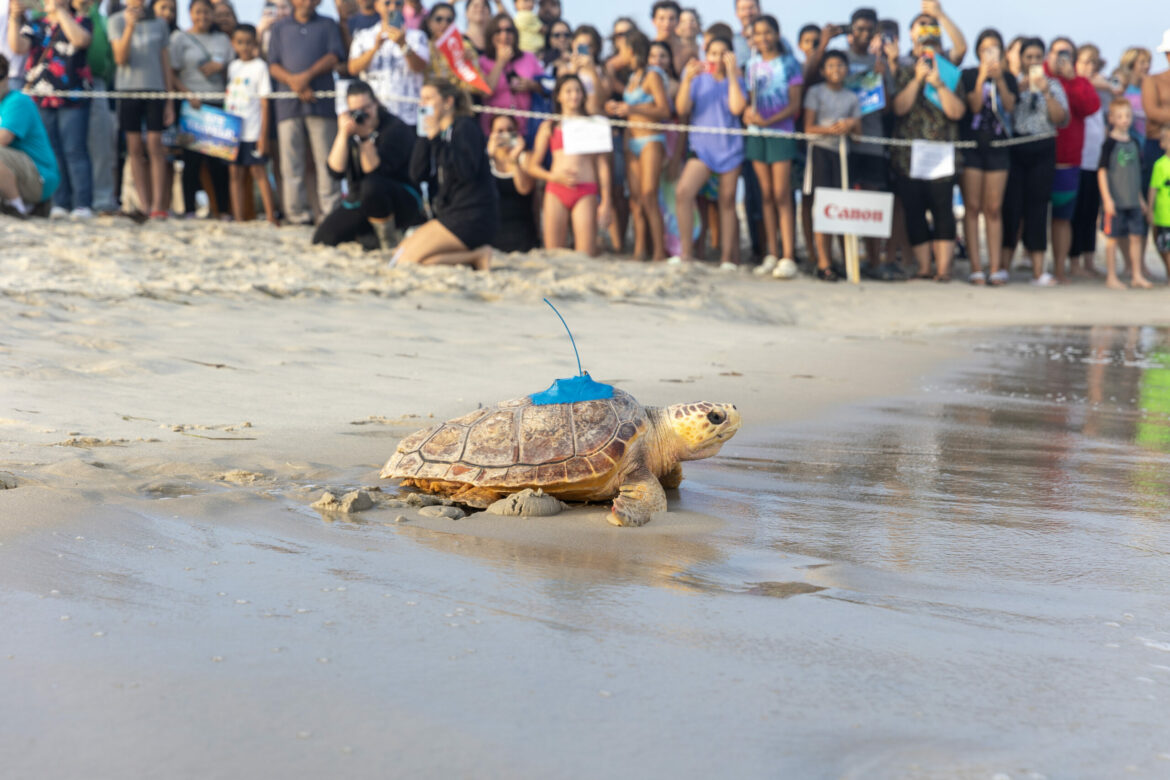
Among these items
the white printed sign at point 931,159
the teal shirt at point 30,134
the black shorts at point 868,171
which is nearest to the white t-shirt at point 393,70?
the teal shirt at point 30,134

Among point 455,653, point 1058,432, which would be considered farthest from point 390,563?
point 1058,432

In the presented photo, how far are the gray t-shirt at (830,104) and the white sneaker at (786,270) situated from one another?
3.46 feet

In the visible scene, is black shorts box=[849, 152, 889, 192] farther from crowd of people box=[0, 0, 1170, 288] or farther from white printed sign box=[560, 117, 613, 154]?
white printed sign box=[560, 117, 613, 154]

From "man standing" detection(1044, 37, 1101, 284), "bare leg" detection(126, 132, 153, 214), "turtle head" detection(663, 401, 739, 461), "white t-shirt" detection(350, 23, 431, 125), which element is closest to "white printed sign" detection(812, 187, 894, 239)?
"man standing" detection(1044, 37, 1101, 284)

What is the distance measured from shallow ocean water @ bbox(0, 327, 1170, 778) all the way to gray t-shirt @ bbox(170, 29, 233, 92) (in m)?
7.49

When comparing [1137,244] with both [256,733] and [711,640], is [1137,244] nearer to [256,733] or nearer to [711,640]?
[711,640]

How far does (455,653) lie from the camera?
1.80m

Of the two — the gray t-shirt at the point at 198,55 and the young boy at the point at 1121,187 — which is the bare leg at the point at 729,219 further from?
the gray t-shirt at the point at 198,55

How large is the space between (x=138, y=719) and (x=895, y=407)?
3746mm

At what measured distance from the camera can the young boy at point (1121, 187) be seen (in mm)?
9469

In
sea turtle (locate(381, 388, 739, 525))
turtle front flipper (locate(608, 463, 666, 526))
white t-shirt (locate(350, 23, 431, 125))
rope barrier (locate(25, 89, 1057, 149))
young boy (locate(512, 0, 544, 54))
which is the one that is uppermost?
young boy (locate(512, 0, 544, 54))

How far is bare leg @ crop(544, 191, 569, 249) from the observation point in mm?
9430

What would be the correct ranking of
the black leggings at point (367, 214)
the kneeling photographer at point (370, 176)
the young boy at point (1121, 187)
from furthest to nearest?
the young boy at point (1121, 187) → the black leggings at point (367, 214) → the kneeling photographer at point (370, 176)

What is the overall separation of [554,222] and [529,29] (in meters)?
1.82
